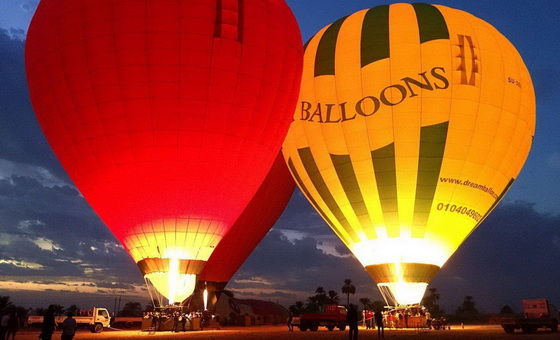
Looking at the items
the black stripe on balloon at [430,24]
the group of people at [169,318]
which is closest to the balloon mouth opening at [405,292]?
the group of people at [169,318]

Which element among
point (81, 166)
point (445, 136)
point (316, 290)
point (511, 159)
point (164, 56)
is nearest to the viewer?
point (164, 56)

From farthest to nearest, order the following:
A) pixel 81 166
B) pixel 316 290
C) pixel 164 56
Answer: pixel 316 290 < pixel 81 166 < pixel 164 56

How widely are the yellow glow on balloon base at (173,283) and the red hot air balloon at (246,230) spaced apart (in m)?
11.5

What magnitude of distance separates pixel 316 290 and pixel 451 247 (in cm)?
5336

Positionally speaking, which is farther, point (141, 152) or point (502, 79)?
point (502, 79)

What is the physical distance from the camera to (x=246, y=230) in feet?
95.5

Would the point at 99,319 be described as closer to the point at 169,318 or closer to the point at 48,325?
the point at 169,318

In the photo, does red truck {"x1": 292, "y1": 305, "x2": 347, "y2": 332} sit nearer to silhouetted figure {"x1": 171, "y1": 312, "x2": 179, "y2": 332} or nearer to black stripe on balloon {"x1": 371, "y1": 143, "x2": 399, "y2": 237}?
black stripe on balloon {"x1": 371, "y1": 143, "x2": 399, "y2": 237}

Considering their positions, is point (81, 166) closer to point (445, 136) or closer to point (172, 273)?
point (172, 273)

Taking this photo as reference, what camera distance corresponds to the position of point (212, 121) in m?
15.7

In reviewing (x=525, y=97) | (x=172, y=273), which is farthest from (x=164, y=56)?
(x=525, y=97)

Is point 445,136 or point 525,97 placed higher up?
point 525,97

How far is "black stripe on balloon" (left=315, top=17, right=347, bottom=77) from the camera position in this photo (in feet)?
70.5

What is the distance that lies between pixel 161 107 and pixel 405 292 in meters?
11.0
